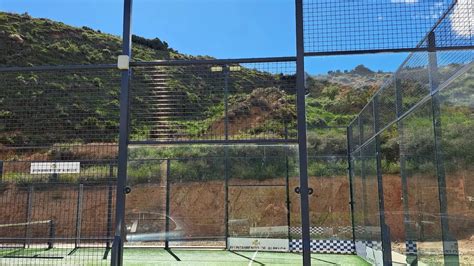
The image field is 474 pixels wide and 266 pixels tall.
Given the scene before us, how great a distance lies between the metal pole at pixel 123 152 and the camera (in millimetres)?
3740

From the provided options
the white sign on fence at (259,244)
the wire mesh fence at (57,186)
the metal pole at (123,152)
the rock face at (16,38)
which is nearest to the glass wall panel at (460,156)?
the metal pole at (123,152)

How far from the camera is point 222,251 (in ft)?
30.8

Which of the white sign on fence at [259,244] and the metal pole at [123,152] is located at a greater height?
the metal pole at [123,152]

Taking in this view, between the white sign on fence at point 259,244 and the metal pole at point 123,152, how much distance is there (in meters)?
5.74

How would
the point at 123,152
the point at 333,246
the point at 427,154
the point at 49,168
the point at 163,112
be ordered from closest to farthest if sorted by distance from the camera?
the point at 123,152
the point at 427,154
the point at 163,112
the point at 49,168
the point at 333,246

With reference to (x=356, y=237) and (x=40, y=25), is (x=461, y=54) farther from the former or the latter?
(x=40, y=25)

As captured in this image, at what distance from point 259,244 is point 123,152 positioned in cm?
613

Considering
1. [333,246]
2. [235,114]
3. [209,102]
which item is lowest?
[333,246]

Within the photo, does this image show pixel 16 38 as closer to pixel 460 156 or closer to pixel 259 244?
pixel 259 244

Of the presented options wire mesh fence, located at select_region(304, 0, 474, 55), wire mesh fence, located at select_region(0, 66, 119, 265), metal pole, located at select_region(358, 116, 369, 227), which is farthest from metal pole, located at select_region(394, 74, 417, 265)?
wire mesh fence, located at select_region(0, 66, 119, 265)

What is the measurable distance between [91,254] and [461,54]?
291 inches

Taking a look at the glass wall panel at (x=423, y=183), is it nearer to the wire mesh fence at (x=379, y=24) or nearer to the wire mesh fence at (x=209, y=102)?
the wire mesh fence at (x=379, y=24)

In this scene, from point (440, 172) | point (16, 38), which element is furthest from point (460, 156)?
point (16, 38)

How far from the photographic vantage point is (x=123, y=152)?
3.92m
